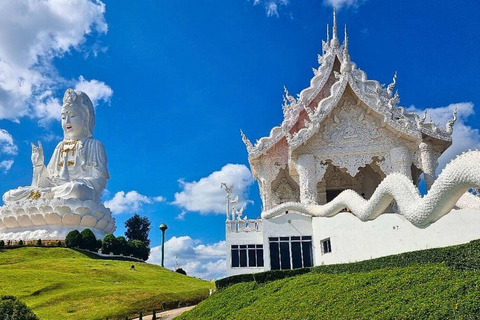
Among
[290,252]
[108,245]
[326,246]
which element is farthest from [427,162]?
[108,245]

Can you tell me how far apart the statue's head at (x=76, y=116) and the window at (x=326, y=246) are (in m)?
33.4

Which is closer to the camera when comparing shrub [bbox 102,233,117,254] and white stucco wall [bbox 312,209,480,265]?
white stucco wall [bbox 312,209,480,265]

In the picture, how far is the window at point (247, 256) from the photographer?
68.0 feet

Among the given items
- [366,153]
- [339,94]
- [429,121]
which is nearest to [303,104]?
[339,94]

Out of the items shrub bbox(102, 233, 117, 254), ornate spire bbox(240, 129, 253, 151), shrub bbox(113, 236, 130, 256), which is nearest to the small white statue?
shrub bbox(102, 233, 117, 254)

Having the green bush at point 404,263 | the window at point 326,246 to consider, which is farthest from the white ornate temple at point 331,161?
the green bush at point 404,263

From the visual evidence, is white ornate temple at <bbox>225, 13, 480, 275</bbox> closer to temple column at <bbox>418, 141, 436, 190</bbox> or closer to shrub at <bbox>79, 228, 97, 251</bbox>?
temple column at <bbox>418, 141, 436, 190</bbox>

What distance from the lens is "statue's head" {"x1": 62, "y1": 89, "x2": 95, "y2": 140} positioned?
4497cm

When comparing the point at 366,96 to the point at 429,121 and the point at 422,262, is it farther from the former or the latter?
the point at 422,262

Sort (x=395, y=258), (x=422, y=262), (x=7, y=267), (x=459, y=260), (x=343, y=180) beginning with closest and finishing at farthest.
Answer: (x=459, y=260) → (x=422, y=262) → (x=395, y=258) → (x=343, y=180) → (x=7, y=267)

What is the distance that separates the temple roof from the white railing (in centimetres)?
350

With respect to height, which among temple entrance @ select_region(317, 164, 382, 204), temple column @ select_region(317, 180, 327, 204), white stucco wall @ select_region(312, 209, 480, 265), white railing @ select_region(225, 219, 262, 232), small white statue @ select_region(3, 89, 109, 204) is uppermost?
small white statue @ select_region(3, 89, 109, 204)

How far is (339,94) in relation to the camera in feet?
67.6

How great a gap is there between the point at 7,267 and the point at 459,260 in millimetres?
26161
